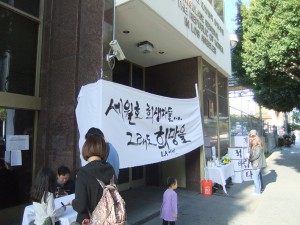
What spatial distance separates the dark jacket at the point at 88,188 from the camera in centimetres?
259

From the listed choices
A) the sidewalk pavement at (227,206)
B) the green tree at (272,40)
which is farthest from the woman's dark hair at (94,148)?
the green tree at (272,40)

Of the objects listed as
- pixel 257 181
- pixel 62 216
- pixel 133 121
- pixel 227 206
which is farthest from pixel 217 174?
pixel 62 216

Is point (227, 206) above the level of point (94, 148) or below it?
below

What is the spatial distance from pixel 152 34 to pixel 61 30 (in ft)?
6.84

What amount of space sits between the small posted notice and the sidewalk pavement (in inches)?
102

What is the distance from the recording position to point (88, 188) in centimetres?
260

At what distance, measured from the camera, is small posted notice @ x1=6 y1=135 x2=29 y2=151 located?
5.50 meters

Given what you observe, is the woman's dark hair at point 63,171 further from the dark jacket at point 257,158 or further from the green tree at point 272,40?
the green tree at point 272,40

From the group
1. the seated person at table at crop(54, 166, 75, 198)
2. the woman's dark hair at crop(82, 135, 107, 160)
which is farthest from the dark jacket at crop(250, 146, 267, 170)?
the woman's dark hair at crop(82, 135, 107, 160)

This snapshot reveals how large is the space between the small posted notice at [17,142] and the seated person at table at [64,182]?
4.60ft

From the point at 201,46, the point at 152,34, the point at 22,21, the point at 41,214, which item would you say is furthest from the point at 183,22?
the point at 41,214

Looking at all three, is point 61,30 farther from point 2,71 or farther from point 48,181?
point 48,181

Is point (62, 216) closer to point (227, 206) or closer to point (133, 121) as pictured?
point (133, 121)

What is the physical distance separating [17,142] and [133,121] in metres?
2.41
